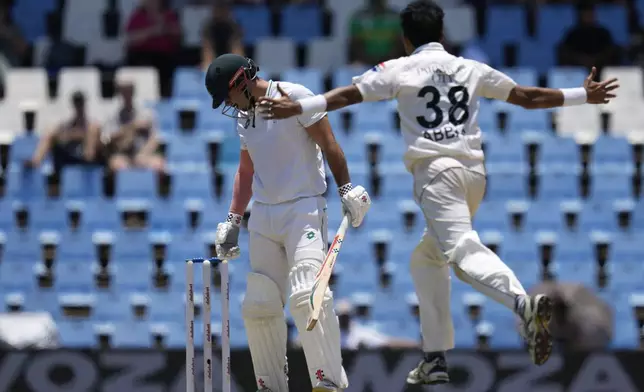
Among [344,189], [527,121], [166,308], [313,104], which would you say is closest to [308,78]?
A: [527,121]

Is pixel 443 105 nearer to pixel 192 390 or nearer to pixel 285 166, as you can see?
pixel 285 166

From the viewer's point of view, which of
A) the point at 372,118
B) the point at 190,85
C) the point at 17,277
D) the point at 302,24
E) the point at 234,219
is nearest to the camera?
the point at 234,219

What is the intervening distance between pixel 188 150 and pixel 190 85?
29.6 inches

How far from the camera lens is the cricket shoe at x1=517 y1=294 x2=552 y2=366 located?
19.3 ft

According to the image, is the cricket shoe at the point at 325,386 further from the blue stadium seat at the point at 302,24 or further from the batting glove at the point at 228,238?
the blue stadium seat at the point at 302,24

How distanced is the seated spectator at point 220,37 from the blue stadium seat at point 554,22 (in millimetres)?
2669

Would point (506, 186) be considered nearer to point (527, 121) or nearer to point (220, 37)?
point (527, 121)

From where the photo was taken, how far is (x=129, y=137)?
1134 cm

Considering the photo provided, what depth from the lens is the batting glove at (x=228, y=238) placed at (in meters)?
6.51

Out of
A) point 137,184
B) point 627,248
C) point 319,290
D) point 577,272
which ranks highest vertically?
point 137,184

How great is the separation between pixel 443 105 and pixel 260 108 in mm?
960

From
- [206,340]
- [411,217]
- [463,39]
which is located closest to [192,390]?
[206,340]

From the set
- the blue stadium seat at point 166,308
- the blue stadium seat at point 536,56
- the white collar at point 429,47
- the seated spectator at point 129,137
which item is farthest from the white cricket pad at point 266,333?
the blue stadium seat at point 536,56

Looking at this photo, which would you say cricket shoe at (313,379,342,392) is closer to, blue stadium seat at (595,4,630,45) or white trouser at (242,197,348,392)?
white trouser at (242,197,348,392)
